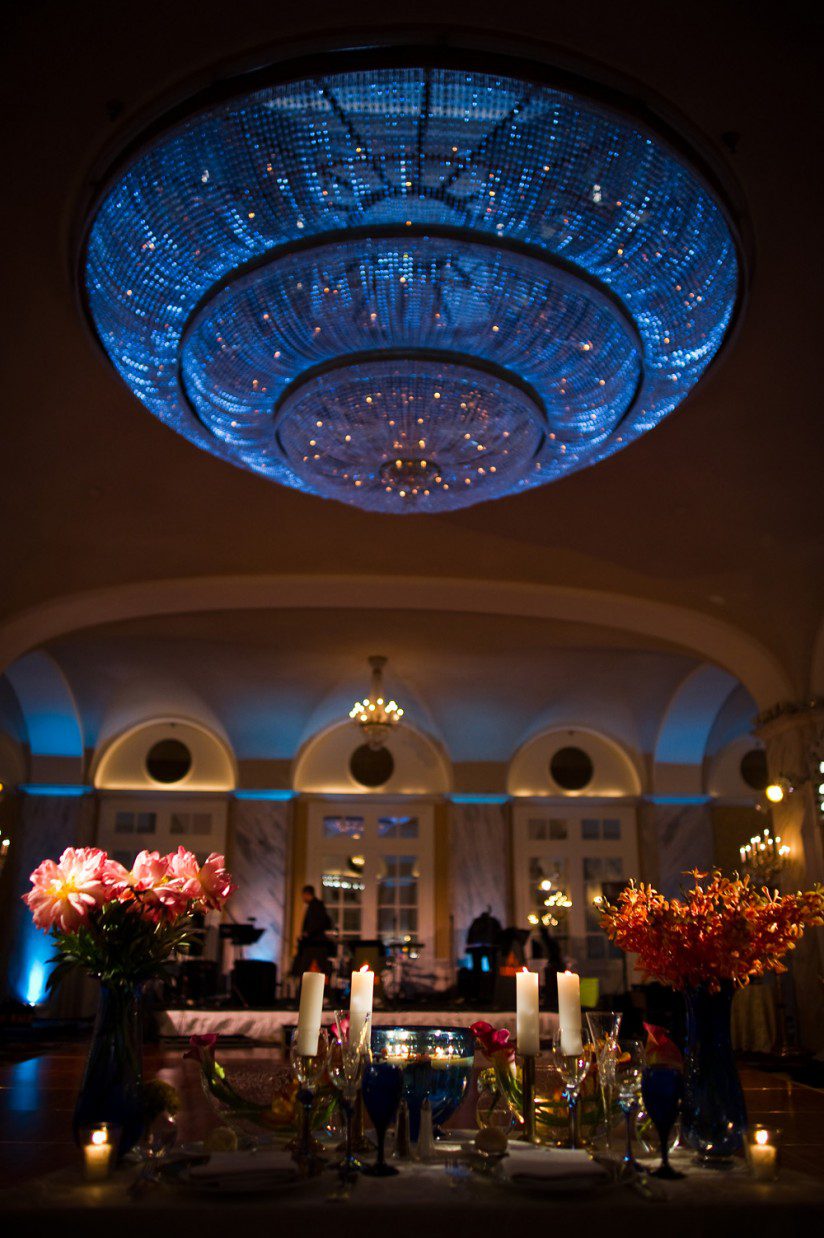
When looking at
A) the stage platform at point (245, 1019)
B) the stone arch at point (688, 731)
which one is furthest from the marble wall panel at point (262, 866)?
the stone arch at point (688, 731)

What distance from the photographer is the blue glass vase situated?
209 centimetres

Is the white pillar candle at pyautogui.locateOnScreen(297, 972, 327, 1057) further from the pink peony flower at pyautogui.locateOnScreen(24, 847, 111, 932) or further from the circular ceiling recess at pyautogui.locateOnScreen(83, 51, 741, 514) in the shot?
the circular ceiling recess at pyautogui.locateOnScreen(83, 51, 741, 514)

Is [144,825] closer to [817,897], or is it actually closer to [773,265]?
[773,265]

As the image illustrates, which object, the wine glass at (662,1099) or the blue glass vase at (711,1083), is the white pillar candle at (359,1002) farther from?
the blue glass vase at (711,1083)

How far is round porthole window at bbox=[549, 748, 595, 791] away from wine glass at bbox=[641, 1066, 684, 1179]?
1483 centimetres

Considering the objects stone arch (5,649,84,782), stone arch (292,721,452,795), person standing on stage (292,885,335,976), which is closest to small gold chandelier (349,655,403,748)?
person standing on stage (292,885,335,976)

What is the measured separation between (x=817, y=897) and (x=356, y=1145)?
116 centimetres

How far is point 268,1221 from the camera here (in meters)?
1.62

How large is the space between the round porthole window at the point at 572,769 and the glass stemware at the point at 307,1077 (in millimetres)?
14685

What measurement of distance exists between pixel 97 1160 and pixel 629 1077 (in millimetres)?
1090

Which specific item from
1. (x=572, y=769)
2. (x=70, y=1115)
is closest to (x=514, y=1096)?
(x=70, y=1115)

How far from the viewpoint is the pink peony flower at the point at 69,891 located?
7.03 feet

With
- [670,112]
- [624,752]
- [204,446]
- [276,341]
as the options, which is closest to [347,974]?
[624,752]

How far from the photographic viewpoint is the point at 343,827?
53.5 feet
